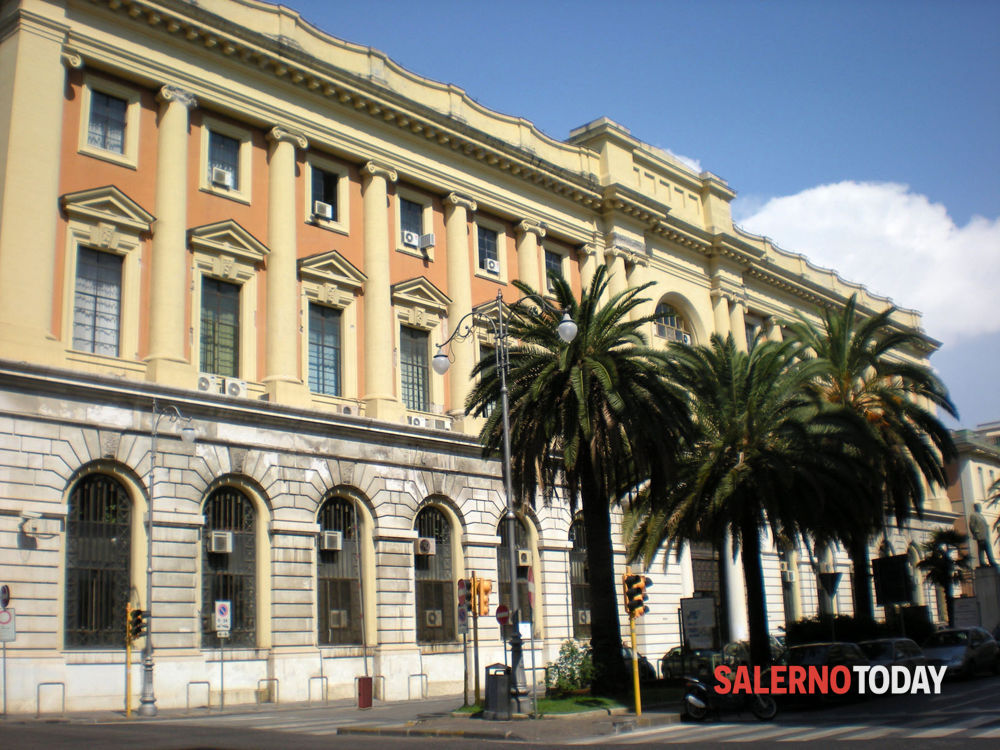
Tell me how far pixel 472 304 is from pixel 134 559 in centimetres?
1542

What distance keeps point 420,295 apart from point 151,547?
42.7 ft

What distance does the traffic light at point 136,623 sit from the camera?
22797 mm

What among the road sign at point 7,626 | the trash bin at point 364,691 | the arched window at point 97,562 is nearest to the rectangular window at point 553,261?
the trash bin at point 364,691

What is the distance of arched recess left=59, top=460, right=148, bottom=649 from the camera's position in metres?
23.3

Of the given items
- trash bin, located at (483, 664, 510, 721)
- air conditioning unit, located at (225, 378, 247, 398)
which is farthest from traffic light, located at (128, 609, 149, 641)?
trash bin, located at (483, 664, 510, 721)

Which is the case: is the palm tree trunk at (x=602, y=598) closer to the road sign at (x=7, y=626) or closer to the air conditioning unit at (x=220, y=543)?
the air conditioning unit at (x=220, y=543)

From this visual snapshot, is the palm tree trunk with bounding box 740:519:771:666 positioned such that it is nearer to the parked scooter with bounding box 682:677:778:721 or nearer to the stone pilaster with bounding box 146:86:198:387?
the parked scooter with bounding box 682:677:778:721

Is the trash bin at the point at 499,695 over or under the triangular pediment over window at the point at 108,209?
under

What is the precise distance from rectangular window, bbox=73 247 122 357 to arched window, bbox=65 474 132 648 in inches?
134

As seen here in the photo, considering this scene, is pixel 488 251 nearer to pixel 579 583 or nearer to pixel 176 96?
pixel 579 583

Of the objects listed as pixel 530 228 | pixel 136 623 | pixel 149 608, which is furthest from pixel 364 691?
pixel 530 228

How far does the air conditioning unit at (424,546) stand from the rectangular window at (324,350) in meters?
5.15

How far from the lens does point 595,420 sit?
80.1 feet

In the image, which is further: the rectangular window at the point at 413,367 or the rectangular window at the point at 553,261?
the rectangular window at the point at 553,261
